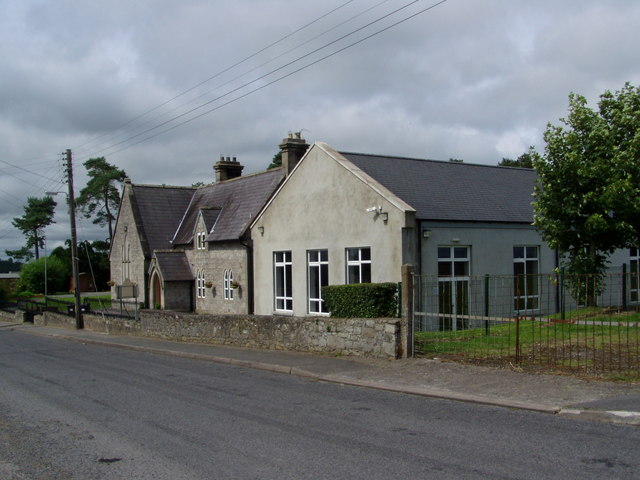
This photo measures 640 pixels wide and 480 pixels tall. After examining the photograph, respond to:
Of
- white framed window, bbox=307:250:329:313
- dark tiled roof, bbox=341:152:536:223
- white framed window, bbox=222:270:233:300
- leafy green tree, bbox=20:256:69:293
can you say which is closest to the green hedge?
dark tiled roof, bbox=341:152:536:223

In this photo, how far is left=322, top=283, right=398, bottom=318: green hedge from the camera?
17.2 metres

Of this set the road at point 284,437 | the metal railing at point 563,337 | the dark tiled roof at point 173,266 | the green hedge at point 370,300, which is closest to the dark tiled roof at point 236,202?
the dark tiled roof at point 173,266

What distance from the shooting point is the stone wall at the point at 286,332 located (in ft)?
45.2

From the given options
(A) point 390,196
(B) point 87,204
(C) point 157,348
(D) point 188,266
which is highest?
(B) point 87,204

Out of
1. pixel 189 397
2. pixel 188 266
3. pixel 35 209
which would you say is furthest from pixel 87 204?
pixel 189 397

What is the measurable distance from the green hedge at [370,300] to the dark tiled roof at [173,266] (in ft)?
61.2

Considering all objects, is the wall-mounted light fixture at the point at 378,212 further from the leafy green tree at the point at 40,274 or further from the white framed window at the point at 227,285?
the leafy green tree at the point at 40,274

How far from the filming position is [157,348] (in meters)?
19.7

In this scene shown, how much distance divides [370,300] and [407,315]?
Result: 4.19 m

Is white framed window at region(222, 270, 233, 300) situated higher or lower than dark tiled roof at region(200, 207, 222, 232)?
lower

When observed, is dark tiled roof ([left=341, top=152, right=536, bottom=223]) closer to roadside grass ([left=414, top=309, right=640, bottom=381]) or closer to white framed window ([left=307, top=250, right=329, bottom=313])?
white framed window ([left=307, top=250, right=329, bottom=313])

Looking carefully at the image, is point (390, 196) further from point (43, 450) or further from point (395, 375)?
point (43, 450)

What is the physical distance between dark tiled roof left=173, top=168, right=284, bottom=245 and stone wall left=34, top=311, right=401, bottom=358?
7636 millimetres

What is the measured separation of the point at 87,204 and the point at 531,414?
74565mm
